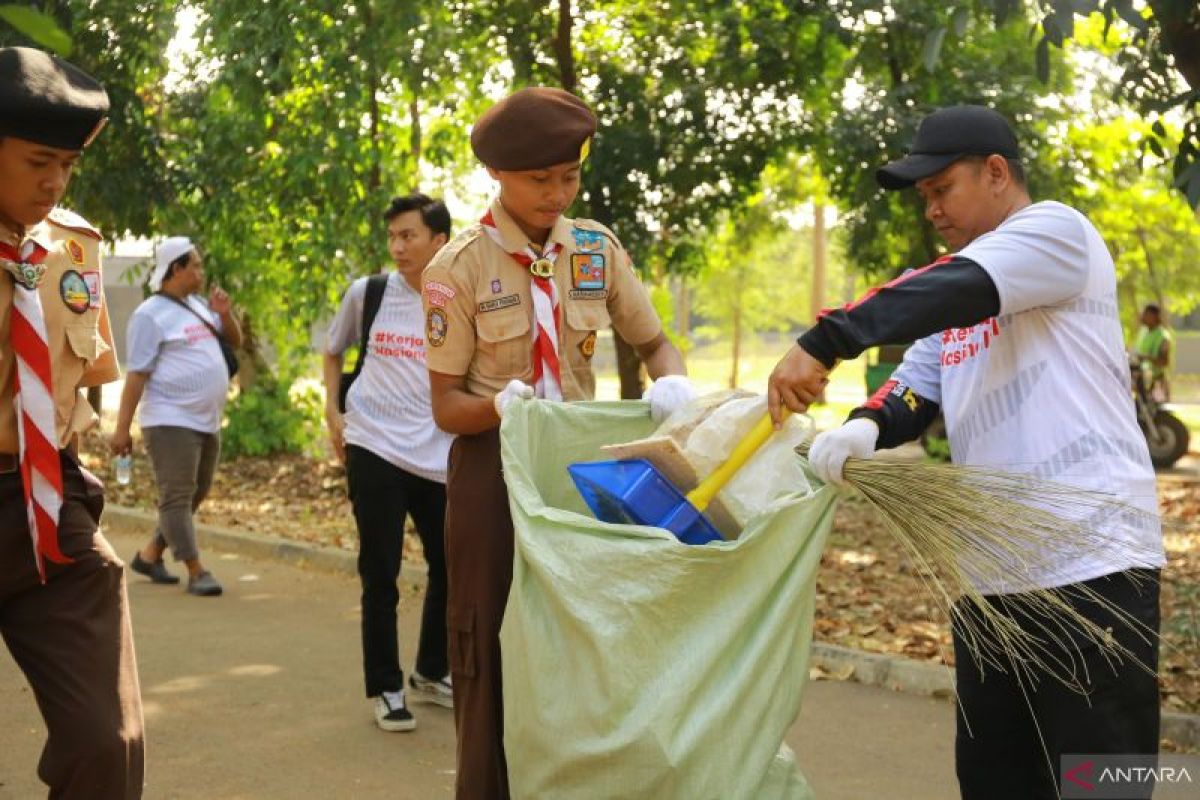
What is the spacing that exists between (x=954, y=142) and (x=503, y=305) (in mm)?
1300

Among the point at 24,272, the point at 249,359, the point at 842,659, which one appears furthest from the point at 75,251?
the point at 249,359

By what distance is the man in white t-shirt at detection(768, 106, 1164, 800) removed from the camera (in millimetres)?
3301

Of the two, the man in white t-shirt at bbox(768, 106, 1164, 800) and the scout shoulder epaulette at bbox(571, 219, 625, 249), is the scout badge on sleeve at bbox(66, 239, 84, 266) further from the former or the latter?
the man in white t-shirt at bbox(768, 106, 1164, 800)

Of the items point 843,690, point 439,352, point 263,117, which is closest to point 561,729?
point 439,352

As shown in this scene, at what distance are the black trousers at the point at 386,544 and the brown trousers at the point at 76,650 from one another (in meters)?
2.45

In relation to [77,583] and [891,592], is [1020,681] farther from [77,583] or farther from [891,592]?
[891,592]

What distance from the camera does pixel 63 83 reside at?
347cm

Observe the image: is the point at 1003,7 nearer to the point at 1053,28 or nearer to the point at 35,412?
the point at 1053,28

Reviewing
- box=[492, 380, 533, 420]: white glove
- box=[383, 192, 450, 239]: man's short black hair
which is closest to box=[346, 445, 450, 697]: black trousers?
box=[383, 192, 450, 239]: man's short black hair

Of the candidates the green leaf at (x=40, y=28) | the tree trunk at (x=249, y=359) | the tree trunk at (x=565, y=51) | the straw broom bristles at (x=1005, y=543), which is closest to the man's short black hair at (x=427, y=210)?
the straw broom bristles at (x=1005, y=543)

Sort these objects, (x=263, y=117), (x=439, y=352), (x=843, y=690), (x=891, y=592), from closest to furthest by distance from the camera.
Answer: (x=439, y=352) → (x=843, y=690) → (x=891, y=592) → (x=263, y=117)

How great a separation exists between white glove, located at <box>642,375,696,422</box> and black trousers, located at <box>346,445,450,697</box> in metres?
2.41

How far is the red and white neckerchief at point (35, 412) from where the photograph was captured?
3.52m

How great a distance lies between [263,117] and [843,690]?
7.72m
